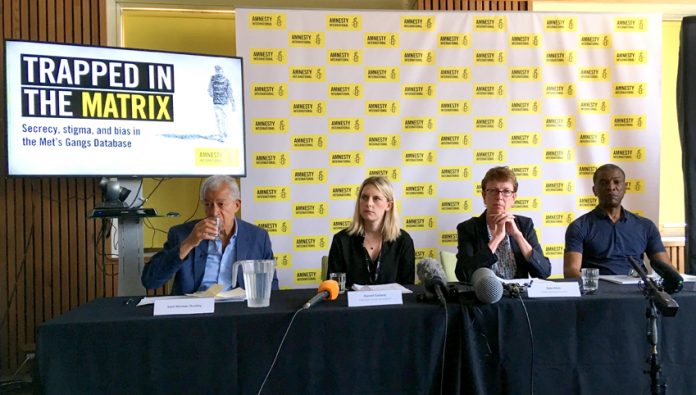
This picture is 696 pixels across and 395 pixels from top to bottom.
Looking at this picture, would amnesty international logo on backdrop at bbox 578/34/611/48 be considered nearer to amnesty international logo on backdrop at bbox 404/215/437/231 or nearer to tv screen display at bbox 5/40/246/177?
amnesty international logo on backdrop at bbox 404/215/437/231

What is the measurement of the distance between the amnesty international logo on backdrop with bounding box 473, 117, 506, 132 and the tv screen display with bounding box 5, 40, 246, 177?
1.75 m

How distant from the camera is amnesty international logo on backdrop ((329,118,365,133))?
12.7 ft

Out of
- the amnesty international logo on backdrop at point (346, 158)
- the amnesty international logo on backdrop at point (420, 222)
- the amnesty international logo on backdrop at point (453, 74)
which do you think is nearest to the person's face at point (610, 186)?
the amnesty international logo on backdrop at point (420, 222)

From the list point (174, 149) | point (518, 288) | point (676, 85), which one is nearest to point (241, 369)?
point (518, 288)

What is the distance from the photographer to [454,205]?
396 centimetres

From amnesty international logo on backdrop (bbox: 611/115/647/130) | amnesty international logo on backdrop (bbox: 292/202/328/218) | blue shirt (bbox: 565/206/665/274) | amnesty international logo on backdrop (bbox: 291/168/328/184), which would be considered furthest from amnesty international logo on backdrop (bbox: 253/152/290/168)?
amnesty international logo on backdrop (bbox: 611/115/647/130)

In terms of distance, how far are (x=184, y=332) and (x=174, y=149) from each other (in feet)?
6.82

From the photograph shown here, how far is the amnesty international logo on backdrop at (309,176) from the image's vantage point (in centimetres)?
385

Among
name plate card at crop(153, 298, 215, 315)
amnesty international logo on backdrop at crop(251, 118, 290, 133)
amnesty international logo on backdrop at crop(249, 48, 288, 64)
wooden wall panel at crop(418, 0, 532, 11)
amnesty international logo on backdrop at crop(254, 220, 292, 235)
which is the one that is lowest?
name plate card at crop(153, 298, 215, 315)

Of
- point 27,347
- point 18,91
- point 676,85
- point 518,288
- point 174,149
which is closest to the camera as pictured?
point 518,288

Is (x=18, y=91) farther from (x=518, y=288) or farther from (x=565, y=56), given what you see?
(x=565, y=56)

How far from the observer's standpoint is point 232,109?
361cm

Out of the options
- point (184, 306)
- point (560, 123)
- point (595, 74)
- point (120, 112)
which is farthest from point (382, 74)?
point (184, 306)

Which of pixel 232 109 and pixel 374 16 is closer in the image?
pixel 232 109
